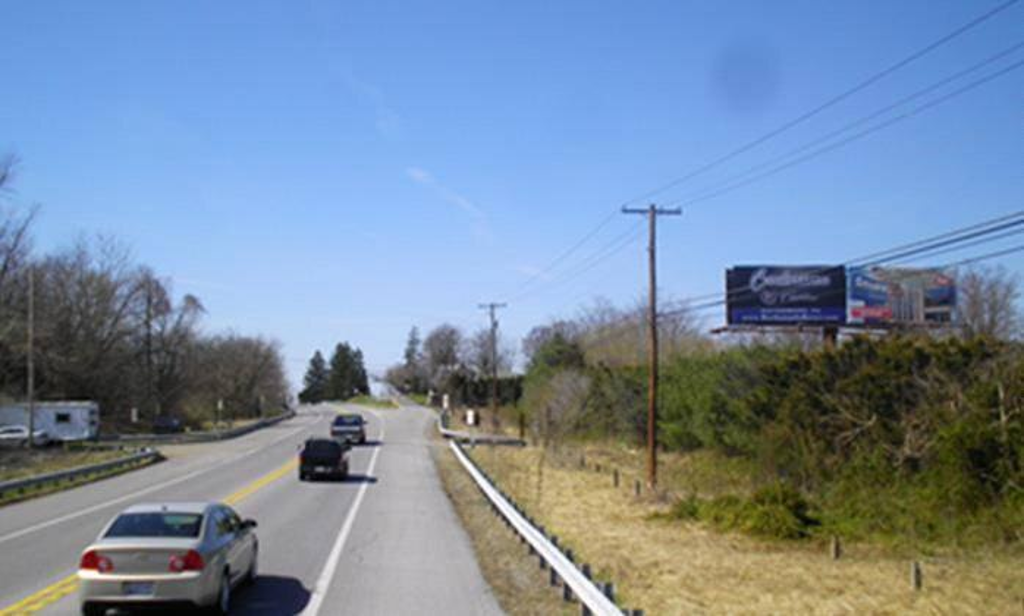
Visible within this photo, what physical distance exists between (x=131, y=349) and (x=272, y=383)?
53.9 meters

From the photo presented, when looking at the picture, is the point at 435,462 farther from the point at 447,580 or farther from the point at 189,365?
the point at 189,365

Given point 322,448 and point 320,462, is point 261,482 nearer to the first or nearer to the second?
point 320,462

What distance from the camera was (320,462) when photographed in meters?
33.6

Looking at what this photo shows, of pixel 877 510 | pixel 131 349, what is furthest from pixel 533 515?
pixel 131 349

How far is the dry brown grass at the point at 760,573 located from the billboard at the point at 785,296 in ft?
86.5

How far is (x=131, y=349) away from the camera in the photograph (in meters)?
88.9

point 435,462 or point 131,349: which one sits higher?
point 131,349

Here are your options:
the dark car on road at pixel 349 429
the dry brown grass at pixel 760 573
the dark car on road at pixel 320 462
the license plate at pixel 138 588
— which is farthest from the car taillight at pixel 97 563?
the dark car on road at pixel 349 429

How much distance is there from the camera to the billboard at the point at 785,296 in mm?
49594

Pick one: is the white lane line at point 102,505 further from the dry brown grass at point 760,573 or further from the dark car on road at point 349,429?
the dry brown grass at point 760,573

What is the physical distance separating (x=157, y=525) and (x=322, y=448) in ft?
74.0

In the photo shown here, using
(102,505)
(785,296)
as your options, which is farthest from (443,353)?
(102,505)

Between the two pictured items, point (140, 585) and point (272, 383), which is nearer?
point (140, 585)

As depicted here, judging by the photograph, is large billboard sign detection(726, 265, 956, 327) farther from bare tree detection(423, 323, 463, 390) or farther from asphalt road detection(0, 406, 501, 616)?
bare tree detection(423, 323, 463, 390)
